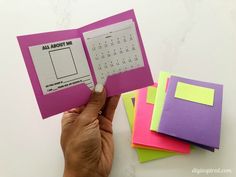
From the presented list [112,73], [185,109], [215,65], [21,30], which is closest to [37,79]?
[112,73]

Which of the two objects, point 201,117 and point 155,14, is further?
point 155,14

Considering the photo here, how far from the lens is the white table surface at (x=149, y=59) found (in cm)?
76

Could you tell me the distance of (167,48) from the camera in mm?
831

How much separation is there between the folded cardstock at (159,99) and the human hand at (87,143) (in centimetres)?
12

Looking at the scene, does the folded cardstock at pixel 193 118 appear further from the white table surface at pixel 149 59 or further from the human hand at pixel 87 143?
the human hand at pixel 87 143

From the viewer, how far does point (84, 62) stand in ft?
2.17

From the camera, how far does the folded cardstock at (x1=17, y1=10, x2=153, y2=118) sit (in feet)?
2.06

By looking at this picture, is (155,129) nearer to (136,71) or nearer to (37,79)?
(136,71)

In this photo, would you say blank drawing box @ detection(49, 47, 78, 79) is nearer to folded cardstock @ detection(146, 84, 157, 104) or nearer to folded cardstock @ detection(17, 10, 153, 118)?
folded cardstock @ detection(17, 10, 153, 118)

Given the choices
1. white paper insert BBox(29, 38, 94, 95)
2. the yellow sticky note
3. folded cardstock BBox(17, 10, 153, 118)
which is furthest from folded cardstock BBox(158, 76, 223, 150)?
white paper insert BBox(29, 38, 94, 95)

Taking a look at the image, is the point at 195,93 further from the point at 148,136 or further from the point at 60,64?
the point at 60,64

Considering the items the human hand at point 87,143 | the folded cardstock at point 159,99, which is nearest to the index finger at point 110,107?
the human hand at point 87,143

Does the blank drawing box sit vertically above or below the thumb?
above

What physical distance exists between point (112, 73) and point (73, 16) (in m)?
0.28
